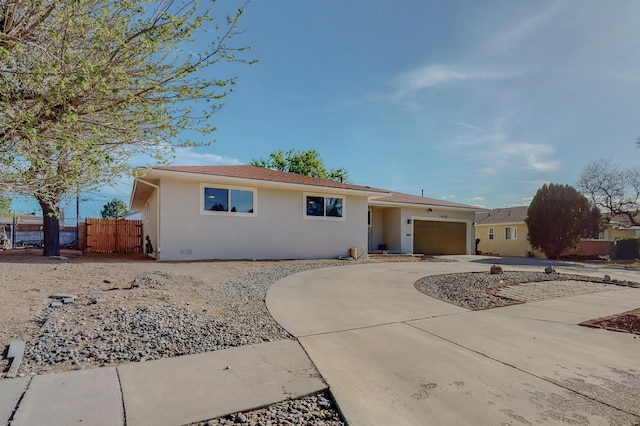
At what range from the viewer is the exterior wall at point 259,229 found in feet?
38.6

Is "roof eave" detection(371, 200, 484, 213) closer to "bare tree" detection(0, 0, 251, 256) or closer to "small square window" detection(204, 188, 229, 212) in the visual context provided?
"small square window" detection(204, 188, 229, 212)

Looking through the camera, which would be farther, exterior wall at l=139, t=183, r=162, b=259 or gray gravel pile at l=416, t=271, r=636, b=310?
exterior wall at l=139, t=183, r=162, b=259

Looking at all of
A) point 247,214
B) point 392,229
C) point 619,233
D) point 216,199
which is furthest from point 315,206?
point 619,233

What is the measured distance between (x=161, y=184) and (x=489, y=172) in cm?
1833

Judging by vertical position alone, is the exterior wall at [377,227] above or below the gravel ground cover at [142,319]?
above

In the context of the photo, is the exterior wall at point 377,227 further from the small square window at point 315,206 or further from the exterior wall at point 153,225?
the exterior wall at point 153,225

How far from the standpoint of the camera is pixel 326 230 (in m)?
14.9

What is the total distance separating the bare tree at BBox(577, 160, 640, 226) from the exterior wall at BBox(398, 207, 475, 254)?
1217cm

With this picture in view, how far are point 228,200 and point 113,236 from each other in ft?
27.4

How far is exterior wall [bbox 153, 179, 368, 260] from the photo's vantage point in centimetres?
1177

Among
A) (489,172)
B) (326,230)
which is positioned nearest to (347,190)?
(326,230)

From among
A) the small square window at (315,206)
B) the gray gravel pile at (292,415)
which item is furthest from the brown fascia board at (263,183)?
the gray gravel pile at (292,415)

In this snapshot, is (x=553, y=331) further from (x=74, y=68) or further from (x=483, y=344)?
(x=74, y=68)

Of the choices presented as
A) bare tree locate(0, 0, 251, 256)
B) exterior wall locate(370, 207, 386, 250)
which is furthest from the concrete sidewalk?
exterior wall locate(370, 207, 386, 250)
